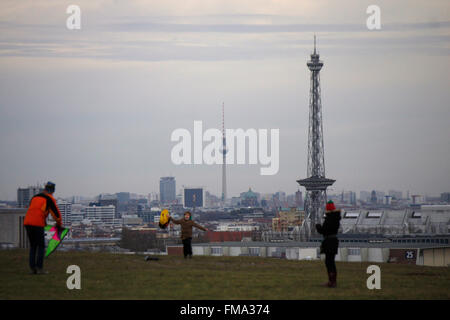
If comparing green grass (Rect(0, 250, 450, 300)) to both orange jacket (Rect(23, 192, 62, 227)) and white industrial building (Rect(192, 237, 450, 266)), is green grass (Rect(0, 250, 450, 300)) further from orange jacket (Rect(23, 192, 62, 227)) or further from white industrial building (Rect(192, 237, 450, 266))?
white industrial building (Rect(192, 237, 450, 266))

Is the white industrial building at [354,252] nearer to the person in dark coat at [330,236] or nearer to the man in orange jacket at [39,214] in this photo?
the man in orange jacket at [39,214]

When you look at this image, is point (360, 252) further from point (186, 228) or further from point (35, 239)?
point (35, 239)

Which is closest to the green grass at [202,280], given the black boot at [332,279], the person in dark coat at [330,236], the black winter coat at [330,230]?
the black boot at [332,279]

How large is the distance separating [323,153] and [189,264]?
567 ft

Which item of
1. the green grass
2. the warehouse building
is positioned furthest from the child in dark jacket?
the warehouse building

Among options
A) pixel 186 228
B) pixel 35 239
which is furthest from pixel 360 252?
pixel 35 239

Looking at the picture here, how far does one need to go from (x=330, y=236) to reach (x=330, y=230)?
0.20 metres

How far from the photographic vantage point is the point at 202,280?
921 inches

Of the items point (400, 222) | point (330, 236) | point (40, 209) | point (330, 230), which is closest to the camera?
point (330, 230)

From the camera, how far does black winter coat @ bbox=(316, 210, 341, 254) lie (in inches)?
869

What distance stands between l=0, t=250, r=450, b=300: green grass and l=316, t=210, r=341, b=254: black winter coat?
3.37ft

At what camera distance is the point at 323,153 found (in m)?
199
